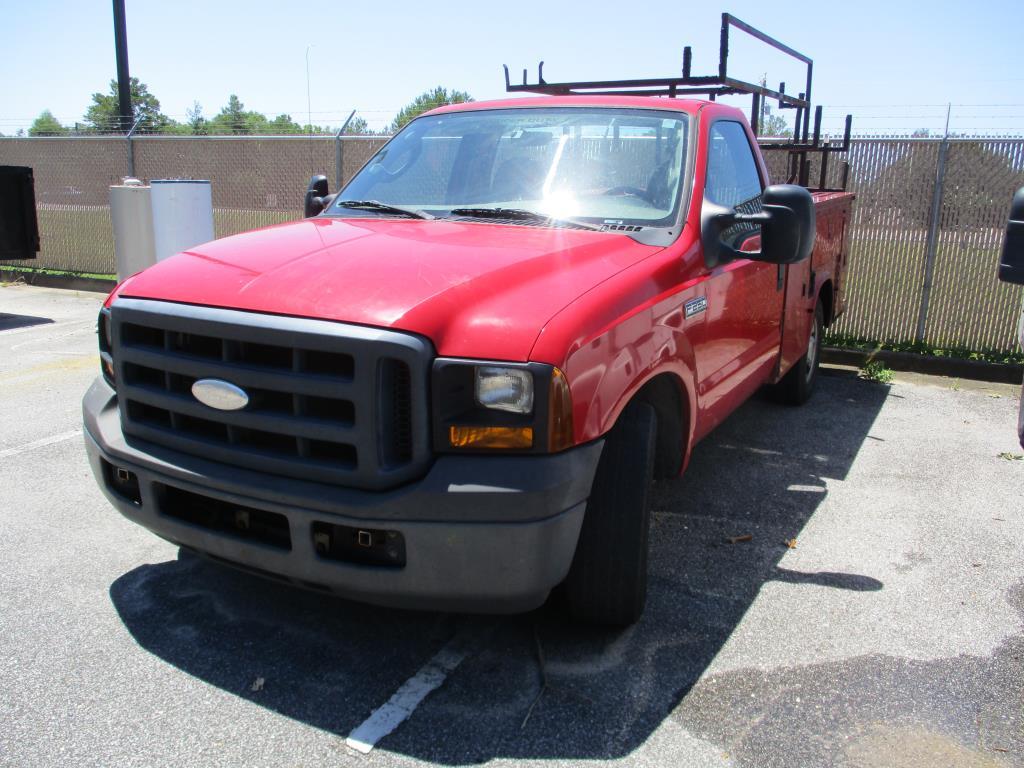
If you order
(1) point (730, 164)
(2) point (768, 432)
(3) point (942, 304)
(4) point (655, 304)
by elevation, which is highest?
(1) point (730, 164)

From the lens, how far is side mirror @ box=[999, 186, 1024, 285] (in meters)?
2.82

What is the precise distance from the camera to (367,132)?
425 inches

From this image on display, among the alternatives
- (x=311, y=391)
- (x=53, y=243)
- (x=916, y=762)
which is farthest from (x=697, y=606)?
(x=53, y=243)

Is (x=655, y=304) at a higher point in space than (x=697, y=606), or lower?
higher

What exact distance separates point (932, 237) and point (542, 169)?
5.98 metres

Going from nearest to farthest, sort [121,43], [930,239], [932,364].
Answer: [932,364] → [930,239] → [121,43]

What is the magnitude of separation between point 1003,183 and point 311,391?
7768 mm

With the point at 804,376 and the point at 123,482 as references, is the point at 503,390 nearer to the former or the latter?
the point at 123,482

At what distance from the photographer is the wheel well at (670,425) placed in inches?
139

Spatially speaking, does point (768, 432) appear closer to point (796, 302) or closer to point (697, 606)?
point (796, 302)

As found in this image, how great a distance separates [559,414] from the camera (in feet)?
8.53

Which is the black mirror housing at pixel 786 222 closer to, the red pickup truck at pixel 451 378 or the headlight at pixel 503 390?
the red pickup truck at pixel 451 378

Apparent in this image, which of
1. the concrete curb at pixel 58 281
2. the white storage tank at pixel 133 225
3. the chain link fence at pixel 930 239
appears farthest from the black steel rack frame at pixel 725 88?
the concrete curb at pixel 58 281

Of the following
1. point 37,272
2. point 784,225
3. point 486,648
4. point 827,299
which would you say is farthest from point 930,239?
point 37,272
